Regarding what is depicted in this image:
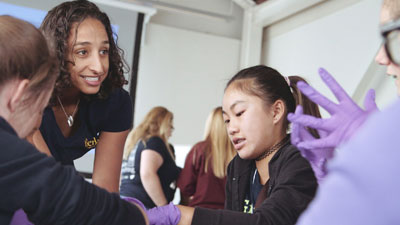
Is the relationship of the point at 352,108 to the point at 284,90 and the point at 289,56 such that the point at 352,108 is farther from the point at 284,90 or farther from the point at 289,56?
the point at 289,56

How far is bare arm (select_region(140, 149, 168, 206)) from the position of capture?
3.46 m

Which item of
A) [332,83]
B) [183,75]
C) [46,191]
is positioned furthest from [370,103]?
[183,75]

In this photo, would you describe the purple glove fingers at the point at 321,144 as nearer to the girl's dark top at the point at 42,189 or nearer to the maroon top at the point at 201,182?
the girl's dark top at the point at 42,189

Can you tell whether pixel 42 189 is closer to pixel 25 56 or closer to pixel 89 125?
pixel 25 56

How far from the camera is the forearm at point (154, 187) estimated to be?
347 cm

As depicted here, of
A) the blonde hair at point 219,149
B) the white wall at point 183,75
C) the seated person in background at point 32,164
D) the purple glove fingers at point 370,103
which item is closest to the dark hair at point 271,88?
the purple glove fingers at point 370,103

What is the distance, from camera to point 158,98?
192 inches

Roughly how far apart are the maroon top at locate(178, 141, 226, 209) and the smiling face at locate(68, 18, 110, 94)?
1.80m

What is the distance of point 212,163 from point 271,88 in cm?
170

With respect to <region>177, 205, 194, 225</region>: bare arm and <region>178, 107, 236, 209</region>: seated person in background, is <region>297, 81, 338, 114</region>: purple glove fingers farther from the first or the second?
→ <region>178, 107, 236, 209</region>: seated person in background

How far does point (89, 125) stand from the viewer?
1.59 meters

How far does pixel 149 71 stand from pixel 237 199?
344 centimetres

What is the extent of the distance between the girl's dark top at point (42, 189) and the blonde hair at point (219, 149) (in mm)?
2375

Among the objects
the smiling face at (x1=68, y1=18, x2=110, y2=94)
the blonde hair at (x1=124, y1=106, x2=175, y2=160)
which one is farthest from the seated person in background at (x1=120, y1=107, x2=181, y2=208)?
the smiling face at (x1=68, y1=18, x2=110, y2=94)
